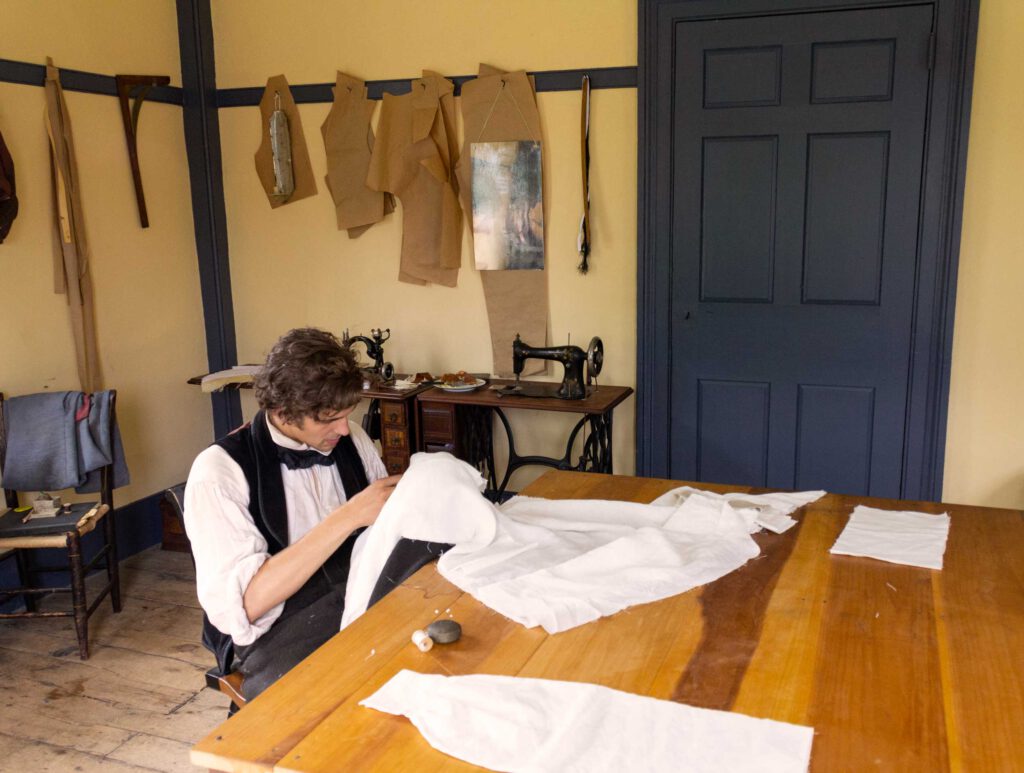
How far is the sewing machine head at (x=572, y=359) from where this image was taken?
3844 mm

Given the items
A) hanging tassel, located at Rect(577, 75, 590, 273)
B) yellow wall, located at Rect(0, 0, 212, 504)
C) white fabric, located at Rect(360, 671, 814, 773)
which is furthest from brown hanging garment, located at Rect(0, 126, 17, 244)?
white fabric, located at Rect(360, 671, 814, 773)

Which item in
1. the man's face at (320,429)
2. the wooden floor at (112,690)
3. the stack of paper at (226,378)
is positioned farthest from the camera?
the stack of paper at (226,378)

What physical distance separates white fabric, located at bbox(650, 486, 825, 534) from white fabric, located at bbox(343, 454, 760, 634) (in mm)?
61

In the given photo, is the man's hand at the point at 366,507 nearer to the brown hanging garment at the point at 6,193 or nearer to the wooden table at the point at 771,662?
the wooden table at the point at 771,662

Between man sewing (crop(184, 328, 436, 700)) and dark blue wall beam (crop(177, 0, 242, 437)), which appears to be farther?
dark blue wall beam (crop(177, 0, 242, 437))

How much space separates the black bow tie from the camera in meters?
2.10

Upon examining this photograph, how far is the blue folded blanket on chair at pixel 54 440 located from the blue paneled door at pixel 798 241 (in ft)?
8.14

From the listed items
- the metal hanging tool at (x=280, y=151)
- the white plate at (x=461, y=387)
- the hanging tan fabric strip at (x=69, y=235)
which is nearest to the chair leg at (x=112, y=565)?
the hanging tan fabric strip at (x=69, y=235)

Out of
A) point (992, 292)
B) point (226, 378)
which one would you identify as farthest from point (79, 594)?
point (992, 292)

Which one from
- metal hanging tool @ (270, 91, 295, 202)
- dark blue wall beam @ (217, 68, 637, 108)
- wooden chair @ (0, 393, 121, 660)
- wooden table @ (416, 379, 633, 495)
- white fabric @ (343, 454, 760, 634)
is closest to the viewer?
white fabric @ (343, 454, 760, 634)

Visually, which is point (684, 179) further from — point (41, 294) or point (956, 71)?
point (41, 294)

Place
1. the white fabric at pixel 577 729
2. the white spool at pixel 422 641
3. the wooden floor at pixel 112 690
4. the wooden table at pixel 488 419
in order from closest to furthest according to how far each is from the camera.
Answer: the white fabric at pixel 577 729 < the white spool at pixel 422 641 < the wooden floor at pixel 112 690 < the wooden table at pixel 488 419

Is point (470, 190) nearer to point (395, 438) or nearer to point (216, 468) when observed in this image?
point (395, 438)

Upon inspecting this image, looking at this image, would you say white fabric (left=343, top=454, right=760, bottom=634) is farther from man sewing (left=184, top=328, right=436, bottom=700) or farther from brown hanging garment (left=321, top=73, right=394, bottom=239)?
brown hanging garment (left=321, top=73, right=394, bottom=239)
